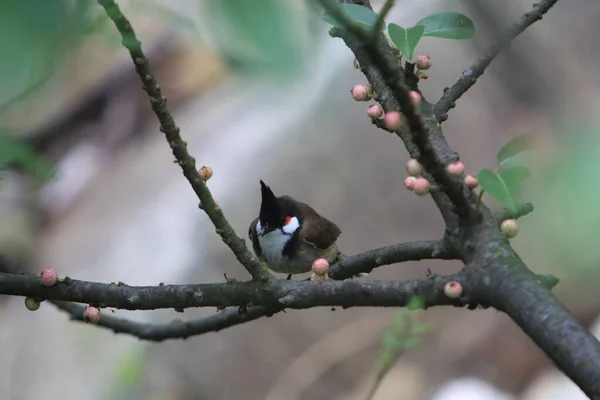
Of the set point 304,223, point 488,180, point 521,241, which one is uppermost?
point 521,241

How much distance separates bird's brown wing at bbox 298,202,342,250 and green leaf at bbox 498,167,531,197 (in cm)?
142

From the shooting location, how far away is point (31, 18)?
277mm

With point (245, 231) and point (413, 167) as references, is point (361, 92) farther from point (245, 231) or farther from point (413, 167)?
point (245, 231)

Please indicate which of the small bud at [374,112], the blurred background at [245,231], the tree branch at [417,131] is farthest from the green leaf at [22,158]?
the blurred background at [245,231]

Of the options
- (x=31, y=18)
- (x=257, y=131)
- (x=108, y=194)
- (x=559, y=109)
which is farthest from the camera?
(x=108, y=194)

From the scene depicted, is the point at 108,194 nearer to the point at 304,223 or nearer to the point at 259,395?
the point at 259,395

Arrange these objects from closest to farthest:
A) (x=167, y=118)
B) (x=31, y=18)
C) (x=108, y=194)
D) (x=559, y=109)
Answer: (x=31, y=18)
(x=559, y=109)
(x=167, y=118)
(x=108, y=194)

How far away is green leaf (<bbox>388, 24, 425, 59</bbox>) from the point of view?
75 centimetres

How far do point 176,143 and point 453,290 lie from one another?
367mm

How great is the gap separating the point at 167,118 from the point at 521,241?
2.14 m

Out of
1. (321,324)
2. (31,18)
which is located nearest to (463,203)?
(31,18)

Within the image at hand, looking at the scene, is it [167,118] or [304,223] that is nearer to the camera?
[167,118]

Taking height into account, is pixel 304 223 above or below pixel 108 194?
below

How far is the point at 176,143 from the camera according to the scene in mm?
812
